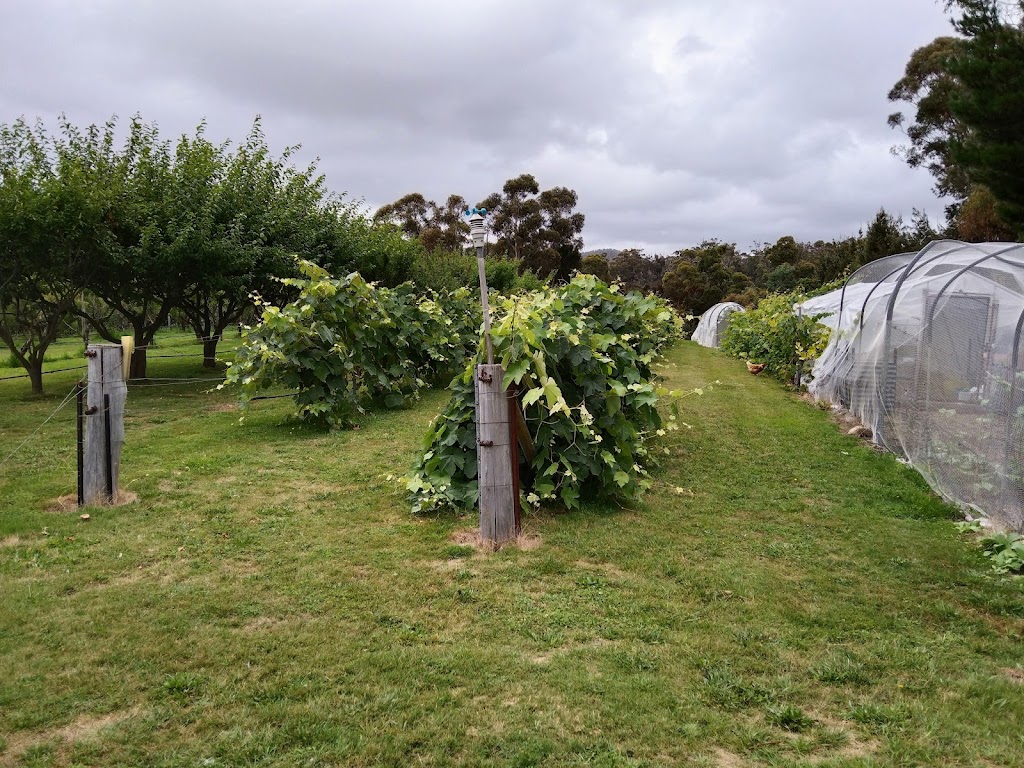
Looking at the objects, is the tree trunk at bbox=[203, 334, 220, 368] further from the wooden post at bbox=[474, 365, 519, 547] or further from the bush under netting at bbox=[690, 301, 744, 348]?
the bush under netting at bbox=[690, 301, 744, 348]

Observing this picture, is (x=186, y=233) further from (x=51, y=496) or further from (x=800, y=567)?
(x=800, y=567)

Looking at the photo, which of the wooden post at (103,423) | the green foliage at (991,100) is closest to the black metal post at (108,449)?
the wooden post at (103,423)

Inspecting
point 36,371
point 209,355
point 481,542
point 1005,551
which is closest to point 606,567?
point 481,542

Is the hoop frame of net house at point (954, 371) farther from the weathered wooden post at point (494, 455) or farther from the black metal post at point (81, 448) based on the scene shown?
Result: the black metal post at point (81, 448)

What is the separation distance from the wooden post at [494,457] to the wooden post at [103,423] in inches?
108

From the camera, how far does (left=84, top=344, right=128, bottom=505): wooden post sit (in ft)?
16.3

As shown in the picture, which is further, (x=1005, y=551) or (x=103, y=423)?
(x=103, y=423)

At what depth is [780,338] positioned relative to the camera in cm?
1288

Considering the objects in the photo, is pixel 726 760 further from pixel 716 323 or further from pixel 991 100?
pixel 716 323

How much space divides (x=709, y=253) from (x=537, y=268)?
11.2 m

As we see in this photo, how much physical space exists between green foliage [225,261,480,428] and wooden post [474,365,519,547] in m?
4.49

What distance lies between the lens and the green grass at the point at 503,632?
243 centimetres

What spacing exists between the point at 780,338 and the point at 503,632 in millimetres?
11106

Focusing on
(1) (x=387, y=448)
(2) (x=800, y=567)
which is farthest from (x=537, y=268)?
(2) (x=800, y=567)
